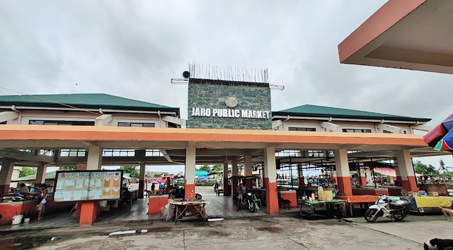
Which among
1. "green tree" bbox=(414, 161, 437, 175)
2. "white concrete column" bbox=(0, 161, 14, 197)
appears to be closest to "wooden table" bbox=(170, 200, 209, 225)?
"white concrete column" bbox=(0, 161, 14, 197)

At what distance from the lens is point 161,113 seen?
14398 millimetres

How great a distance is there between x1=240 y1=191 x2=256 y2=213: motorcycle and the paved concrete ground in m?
1.87

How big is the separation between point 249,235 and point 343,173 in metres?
7.11

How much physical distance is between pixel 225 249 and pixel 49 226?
7.72 metres

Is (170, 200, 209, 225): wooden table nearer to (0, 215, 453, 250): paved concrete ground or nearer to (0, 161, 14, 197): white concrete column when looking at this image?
(0, 215, 453, 250): paved concrete ground

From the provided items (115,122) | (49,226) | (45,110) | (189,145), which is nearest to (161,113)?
(115,122)

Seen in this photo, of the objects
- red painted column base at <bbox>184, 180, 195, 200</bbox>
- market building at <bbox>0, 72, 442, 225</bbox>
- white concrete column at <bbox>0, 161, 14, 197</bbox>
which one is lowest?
red painted column base at <bbox>184, 180, 195, 200</bbox>

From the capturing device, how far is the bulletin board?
9297mm

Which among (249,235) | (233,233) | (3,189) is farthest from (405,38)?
(3,189)

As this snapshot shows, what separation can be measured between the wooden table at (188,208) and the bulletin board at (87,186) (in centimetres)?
258

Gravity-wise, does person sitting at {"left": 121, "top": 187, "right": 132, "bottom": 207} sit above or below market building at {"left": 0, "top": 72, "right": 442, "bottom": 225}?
below

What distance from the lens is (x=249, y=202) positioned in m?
11.8

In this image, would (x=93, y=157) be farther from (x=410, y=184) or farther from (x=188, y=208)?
(x=410, y=184)

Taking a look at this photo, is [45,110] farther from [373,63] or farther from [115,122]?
[373,63]
